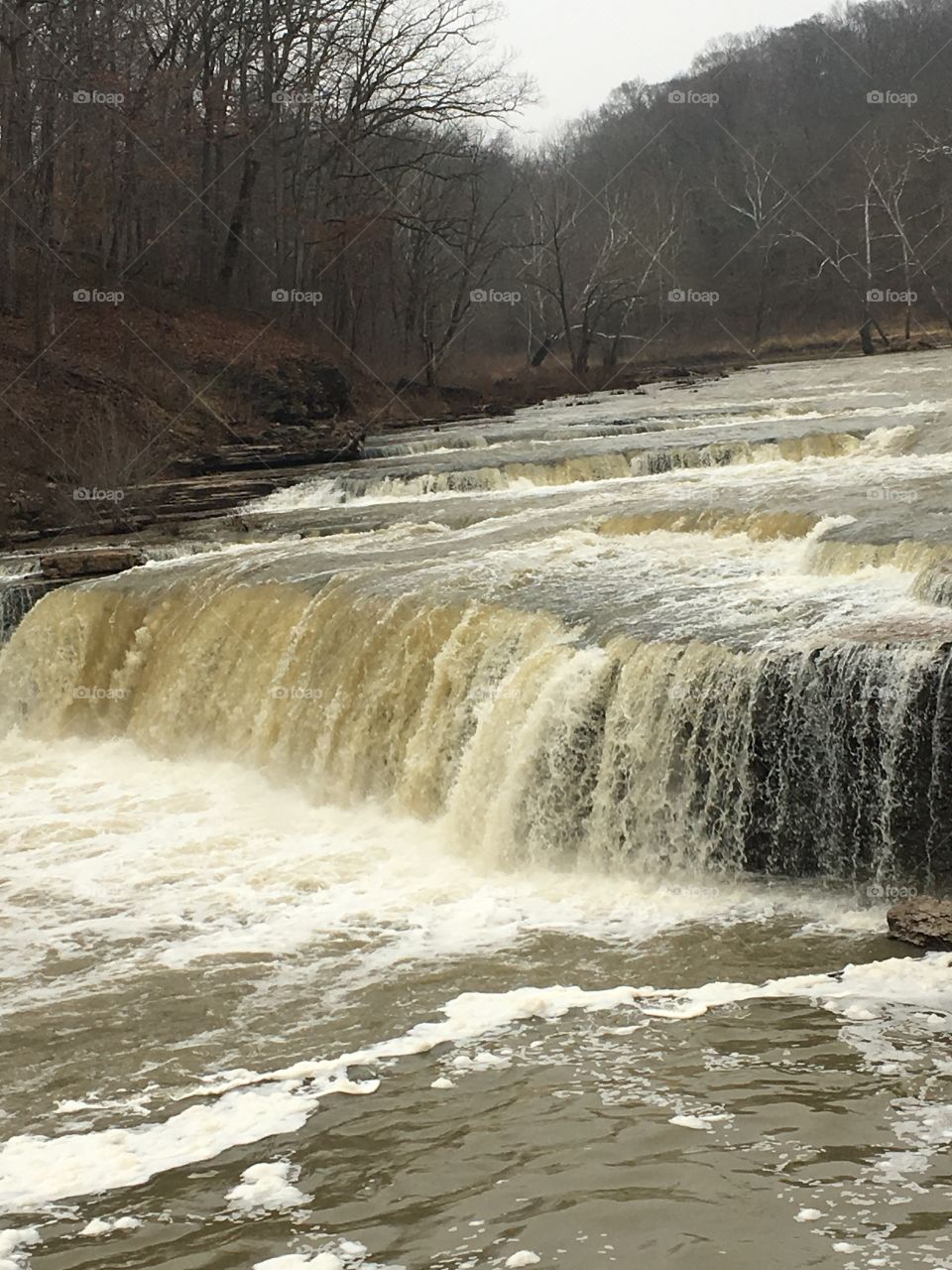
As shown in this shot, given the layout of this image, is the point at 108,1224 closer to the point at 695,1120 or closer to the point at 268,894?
the point at 695,1120

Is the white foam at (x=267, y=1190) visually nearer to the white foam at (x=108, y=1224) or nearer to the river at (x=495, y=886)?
the river at (x=495, y=886)

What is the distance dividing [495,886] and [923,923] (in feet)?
8.67

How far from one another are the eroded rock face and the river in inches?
5.4

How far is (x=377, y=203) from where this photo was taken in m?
35.8

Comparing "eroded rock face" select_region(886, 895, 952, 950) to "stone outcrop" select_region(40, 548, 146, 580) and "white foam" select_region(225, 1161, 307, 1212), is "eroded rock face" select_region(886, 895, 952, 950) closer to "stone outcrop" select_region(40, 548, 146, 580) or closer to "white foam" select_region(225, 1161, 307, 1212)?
"white foam" select_region(225, 1161, 307, 1212)

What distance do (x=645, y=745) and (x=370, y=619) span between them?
327 cm

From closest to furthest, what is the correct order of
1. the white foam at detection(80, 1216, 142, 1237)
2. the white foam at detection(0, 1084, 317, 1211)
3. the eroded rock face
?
the white foam at detection(80, 1216, 142, 1237) < the white foam at detection(0, 1084, 317, 1211) < the eroded rock face

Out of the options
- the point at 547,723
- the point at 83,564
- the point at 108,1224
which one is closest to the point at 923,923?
the point at 547,723

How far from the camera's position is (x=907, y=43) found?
224ft

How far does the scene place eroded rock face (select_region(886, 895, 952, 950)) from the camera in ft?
22.2

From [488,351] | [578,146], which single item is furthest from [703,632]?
[578,146]

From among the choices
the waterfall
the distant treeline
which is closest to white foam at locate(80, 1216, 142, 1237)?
the waterfall

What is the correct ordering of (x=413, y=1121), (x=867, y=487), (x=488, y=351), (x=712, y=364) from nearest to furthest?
(x=413, y=1121), (x=867, y=487), (x=712, y=364), (x=488, y=351)

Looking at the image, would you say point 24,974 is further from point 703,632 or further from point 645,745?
point 703,632
